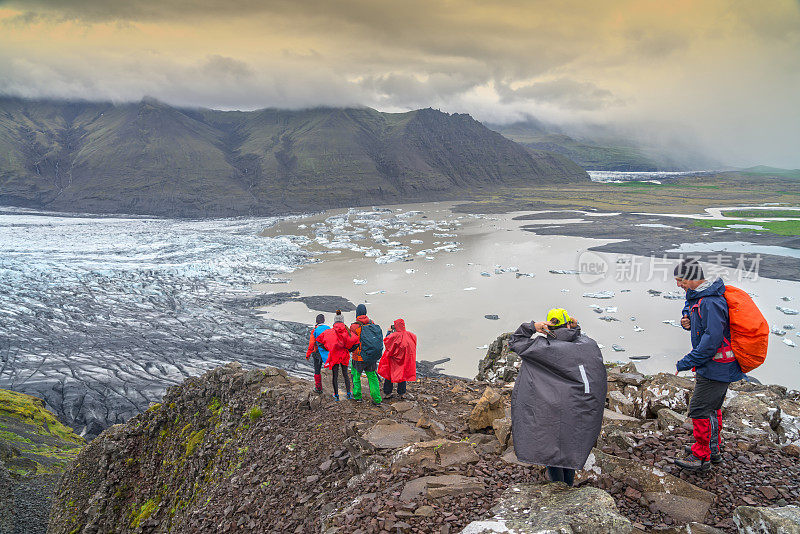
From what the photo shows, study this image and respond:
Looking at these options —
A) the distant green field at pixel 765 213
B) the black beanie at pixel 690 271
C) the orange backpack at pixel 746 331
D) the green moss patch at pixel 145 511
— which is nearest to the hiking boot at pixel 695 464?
the orange backpack at pixel 746 331

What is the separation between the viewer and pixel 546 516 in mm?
3533

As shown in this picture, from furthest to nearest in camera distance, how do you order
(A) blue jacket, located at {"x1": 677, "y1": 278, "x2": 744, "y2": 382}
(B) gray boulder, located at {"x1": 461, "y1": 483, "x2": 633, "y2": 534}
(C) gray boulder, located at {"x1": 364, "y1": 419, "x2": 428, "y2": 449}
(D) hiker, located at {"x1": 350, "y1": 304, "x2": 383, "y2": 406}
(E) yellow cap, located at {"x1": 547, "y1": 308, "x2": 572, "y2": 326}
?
(D) hiker, located at {"x1": 350, "y1": 304, "x2": 383, "y2": 406}
(C) gray boulder, located at {"x1": 364, "y1": 419, "x2": 428, "y2": 449}
(A) blue jacket, located at {"x1": 677, "y1": 278, "x2": 744, "y2": 382}
(E) yellow cap, located at {"x1": 547, "y1": 308, "x2": 572, "y2": 326}
(B) gray boulder, located at {"x1": 461, "y1": 483, "x2": 633, "y2": 534}

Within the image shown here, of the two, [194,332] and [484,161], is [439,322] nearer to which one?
[194,332]

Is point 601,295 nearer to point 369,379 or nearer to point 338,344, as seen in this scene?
point 369,379

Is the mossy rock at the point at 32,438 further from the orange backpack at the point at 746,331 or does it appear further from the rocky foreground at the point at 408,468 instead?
the orange backpack at the point at 746,331

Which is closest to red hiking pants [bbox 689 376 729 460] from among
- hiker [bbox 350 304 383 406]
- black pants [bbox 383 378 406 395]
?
hiker [bbox 350 304 383 406]

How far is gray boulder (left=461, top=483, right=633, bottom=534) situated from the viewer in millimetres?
3395

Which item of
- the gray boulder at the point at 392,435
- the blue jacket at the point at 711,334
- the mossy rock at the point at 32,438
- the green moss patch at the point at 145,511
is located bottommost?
the mossy rock at the point at 32,438

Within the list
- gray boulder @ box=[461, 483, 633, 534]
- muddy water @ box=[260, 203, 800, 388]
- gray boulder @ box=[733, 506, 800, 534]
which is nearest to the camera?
gray boulder @ box=[733, 506, 800, 534]

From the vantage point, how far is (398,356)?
26.3 feet

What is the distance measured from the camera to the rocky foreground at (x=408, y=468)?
3828 mm

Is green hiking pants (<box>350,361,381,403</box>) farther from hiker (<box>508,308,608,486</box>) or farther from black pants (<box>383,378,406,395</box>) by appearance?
hiker (<box>508,308,608,486</box>)

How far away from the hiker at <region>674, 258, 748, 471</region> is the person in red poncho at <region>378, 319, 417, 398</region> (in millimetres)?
4480

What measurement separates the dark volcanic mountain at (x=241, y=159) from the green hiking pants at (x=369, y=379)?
77.6 meters
